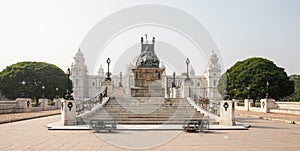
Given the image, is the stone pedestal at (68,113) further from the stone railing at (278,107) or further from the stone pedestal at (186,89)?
the stone railing at (278,107)

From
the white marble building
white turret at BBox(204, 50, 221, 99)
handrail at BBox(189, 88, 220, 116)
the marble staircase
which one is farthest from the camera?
white turret at BBox(204, 50, 221, 99)

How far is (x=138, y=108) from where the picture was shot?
2641cm

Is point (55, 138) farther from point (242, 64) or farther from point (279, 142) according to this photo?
A: point (242, 64)

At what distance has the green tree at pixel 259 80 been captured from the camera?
2611 inches

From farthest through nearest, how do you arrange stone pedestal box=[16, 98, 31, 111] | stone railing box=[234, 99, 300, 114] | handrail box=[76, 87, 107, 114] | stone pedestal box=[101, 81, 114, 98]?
1. stone pedestal box=[16, 98, 31, 111]
2. stone railing box=[234, 99, 300, 114]
3. stone pedestal box=[101, 81, 114, 98]
4. handrail box=[76, 87, 107, 114]

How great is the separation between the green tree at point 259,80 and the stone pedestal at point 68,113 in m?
44.1

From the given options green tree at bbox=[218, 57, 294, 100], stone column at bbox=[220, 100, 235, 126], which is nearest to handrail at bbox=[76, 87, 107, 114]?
stone column at bbox=[220, 100, 235, 126]

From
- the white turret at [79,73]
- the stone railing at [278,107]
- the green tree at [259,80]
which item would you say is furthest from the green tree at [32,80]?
the white turret at [79,73]

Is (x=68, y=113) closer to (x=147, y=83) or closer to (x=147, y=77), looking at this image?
(x=147, y=83)

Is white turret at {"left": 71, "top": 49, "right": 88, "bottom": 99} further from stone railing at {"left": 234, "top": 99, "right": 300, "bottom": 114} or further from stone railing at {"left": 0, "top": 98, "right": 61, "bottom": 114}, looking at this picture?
stone railing at {"left": 234, "top": 99, "right": 300, "bottom": 114}

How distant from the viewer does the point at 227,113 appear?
74.6 feet

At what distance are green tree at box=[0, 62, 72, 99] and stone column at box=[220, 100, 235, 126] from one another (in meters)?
51.0

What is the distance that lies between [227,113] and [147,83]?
15754 mm

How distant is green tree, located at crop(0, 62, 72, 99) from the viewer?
6844cm
